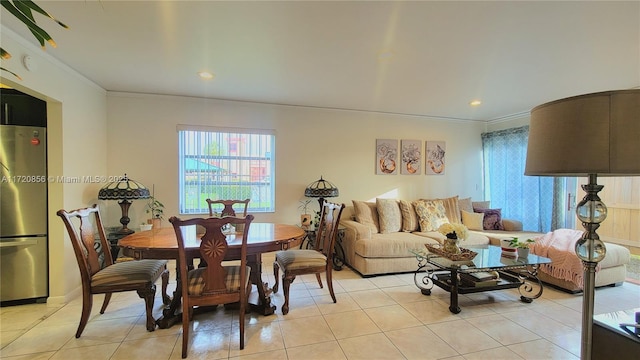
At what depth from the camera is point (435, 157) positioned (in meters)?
5.09

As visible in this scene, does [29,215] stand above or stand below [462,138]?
below

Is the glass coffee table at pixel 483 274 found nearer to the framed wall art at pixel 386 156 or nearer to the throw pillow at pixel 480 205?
the throw pillow at pixel 480 205

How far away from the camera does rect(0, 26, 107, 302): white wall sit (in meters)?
2.32

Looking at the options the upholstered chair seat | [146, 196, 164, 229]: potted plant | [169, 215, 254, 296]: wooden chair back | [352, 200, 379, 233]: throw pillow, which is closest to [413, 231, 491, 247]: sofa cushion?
[352, 200, 379, 233]: throw pillow

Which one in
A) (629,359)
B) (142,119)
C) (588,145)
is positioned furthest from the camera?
(142,119)

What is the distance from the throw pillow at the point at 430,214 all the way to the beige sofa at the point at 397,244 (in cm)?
13

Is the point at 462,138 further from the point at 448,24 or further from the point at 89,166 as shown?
the point at 89,166

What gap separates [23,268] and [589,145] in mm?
4169

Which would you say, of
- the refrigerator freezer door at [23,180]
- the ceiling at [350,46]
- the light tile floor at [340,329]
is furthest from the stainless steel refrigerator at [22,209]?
the ceiling at [350,46]

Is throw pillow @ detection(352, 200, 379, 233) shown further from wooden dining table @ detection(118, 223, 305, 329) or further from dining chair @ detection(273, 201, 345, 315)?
wooden dining table @ detection(118, 223, 305, 329)

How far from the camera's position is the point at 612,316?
134 centimetres

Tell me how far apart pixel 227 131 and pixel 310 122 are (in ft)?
4.16

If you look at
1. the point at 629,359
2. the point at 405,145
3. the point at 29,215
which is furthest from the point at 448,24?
the point at 29,215

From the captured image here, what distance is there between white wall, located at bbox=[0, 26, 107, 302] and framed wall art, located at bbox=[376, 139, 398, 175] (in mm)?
3988
